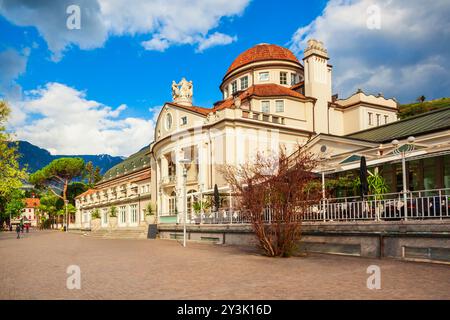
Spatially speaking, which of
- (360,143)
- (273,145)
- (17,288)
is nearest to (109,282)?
(17,288)

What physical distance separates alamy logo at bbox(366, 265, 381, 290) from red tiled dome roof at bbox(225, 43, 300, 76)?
111 ft

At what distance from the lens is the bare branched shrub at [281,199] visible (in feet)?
45.2

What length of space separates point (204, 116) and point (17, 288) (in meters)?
27.3

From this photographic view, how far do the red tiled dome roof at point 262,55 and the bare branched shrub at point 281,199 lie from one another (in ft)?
98.5

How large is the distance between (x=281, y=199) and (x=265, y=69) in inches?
1196

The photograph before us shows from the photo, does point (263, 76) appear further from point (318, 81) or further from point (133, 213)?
point (133, 213)

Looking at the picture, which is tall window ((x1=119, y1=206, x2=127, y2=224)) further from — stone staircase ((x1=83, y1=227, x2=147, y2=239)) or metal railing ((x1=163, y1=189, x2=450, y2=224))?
metal railing ((x1=163, y1=189, x2=450, y2=224))

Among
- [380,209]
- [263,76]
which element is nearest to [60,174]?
[263,76]

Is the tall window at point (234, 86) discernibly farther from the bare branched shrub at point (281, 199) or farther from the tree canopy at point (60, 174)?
the tree canopy at point (60, 174)

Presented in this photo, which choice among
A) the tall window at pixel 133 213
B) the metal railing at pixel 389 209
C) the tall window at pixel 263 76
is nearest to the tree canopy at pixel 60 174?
the tall window at pixel 133 213

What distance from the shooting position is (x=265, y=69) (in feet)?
139

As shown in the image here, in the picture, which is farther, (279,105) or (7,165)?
(279,105)

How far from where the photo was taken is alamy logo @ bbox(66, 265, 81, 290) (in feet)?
29.3
